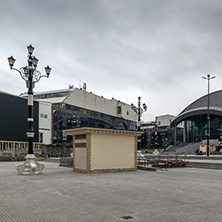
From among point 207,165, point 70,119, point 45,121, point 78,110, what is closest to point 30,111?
point 207,165

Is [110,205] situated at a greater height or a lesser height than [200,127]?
lesser

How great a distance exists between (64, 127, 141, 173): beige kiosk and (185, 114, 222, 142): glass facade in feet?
194

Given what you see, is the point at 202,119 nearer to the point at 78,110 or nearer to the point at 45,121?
the point at 78,110

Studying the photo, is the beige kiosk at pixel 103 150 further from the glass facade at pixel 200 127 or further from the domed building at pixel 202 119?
the glass facade at pixel 200 127

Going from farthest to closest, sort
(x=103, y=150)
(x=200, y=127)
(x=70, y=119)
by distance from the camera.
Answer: (x=200, y=127) → (x=70, y=119) → (x=103, y=150)

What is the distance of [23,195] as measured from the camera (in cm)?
1045

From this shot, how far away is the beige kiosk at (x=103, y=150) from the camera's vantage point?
20203 millimetres

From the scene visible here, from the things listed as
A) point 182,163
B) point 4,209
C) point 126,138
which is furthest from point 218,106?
point 4,209

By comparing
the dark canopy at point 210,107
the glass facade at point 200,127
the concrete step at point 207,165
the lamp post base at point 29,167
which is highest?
the dark canopy at point 210,107

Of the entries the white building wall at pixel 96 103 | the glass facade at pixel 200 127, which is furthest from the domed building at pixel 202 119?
the white building wall at pixel 96 103

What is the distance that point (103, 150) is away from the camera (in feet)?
68.6

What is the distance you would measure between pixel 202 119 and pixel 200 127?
8.95 feet

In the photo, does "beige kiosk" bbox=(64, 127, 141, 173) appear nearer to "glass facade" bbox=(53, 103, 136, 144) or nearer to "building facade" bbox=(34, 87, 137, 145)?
"building facade" bbox=(34, 87, 137, 145)

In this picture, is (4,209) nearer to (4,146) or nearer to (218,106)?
(4,146)
